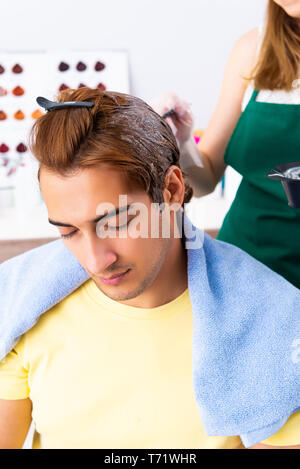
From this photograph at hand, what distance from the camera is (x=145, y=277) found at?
1057 mm

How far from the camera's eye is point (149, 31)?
2674 mm

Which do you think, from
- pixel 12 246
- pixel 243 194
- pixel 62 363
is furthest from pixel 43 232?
pixel 62 363

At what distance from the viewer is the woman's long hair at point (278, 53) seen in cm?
140

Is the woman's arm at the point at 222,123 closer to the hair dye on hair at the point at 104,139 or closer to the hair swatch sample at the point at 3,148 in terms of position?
the hair dye on hair at the point at 104,139

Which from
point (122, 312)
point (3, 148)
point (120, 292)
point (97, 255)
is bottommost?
point (3, 148)

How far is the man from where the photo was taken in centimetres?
96

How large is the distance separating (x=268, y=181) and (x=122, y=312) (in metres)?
0.61

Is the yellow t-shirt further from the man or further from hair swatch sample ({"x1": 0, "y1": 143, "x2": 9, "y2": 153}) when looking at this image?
hair swatch sample ({"x1": 0, "y1": 143, "x2": 9, "y2": 153})

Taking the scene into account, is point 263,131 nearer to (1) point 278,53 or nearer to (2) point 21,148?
(1) point 278,53

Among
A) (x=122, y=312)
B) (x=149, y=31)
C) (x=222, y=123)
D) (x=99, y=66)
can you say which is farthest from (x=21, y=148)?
(x=122, y=312)

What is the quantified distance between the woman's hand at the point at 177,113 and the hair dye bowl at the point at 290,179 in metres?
0.39
